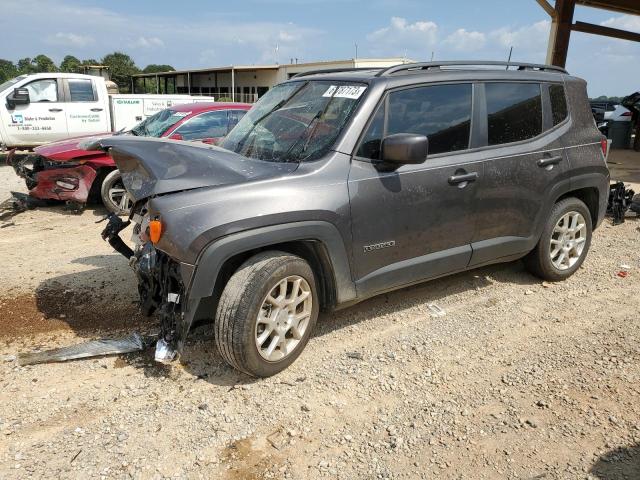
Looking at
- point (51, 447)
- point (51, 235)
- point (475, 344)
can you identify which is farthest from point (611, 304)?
point (51, 235)

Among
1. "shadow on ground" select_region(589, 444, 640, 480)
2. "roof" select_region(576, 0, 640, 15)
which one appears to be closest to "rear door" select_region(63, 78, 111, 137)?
"roof" select_region(576, 0, 640, 15)

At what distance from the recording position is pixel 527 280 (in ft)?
16.3

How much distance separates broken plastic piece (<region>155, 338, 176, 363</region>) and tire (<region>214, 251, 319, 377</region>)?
0.92 ft

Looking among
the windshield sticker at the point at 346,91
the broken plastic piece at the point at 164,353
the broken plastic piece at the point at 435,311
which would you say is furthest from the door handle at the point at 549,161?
the broken plastic piece at the point at 164,353

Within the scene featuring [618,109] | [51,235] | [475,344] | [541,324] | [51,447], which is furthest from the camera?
[618,109]

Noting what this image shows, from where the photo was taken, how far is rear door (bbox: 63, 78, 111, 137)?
1273cm

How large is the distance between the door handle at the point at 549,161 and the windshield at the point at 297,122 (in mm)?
1808

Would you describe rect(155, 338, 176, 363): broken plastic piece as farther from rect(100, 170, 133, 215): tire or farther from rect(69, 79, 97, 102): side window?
rect(69, 79, 97, 102): side window

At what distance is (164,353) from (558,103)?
13.0 ft

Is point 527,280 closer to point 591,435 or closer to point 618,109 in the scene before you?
point 591,435

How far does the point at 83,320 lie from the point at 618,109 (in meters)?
18.4

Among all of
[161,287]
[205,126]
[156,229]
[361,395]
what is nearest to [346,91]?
[156,229]

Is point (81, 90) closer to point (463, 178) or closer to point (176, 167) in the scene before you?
point (176, 167)

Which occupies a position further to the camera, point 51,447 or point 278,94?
point 278,94
